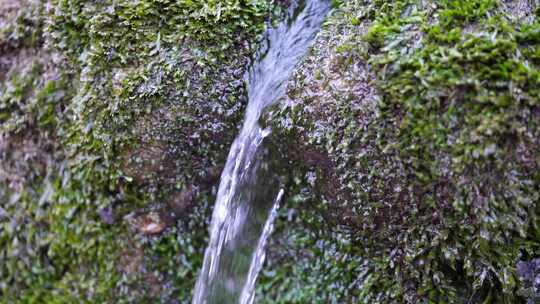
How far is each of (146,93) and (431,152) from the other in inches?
50.9

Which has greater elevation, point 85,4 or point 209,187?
point 85,4

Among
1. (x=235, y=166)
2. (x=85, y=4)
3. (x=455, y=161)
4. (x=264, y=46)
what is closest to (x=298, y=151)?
(x=235, y=166)

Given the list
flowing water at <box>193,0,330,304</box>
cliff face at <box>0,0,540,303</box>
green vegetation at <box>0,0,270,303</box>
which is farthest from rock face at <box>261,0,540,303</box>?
green vegetation at <box>0,0,270,303</box>

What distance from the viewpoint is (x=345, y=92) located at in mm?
1943

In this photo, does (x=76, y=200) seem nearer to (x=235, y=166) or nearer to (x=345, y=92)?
(x=235, y=166)

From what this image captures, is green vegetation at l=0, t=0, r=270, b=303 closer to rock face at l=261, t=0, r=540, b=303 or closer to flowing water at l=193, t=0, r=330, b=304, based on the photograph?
flowing water at l=193, t=0, r=330, b=304

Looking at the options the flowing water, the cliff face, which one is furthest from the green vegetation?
the flowing water

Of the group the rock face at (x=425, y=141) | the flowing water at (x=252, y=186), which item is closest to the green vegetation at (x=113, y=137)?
the flowing water at (x=252, y=186)

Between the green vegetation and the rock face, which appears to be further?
the green vegetation

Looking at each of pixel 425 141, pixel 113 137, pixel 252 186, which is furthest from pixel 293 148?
pixel 113 137

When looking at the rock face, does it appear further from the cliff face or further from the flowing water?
the flowing water

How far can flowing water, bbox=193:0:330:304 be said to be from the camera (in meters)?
2.24

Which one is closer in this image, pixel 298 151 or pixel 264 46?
pixel 298 151

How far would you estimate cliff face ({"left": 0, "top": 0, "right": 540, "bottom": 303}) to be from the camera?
5.71 feet
